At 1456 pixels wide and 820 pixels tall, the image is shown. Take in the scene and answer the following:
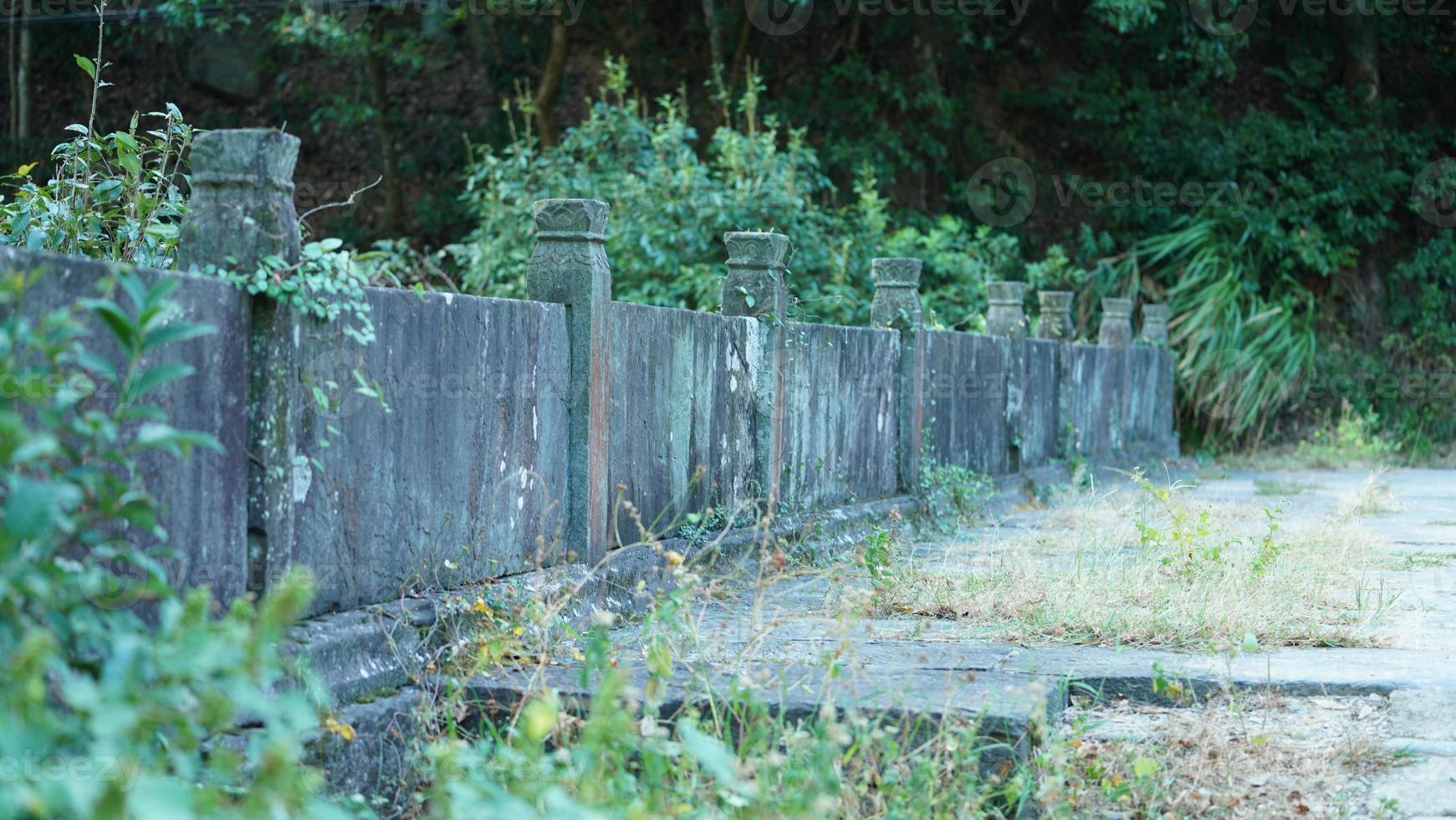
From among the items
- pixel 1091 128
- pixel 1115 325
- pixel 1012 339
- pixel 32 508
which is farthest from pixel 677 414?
pixel 1091 128

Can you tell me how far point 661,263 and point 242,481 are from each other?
733 centimetres

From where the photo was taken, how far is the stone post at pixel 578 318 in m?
4.94

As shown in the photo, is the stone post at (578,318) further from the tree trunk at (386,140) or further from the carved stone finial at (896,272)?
the tree trunk at (386,140)

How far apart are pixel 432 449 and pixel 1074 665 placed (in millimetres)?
2043

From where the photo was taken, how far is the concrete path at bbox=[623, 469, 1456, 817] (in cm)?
361

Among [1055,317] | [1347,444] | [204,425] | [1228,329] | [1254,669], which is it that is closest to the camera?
[204,425]

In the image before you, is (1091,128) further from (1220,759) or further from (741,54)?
(1220,759)

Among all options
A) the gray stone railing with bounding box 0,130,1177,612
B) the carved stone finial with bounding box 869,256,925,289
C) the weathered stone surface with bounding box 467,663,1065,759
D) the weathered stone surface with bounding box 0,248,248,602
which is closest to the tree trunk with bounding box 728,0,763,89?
the gray stone railing with bounding box 0,130,1177,612

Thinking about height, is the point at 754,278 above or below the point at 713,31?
below

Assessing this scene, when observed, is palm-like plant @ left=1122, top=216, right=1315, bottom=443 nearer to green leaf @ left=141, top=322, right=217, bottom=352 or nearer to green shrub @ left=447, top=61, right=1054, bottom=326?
green shrub @ left=447, top=61, right=1054, bottom=326

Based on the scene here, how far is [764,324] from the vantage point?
6488 mm

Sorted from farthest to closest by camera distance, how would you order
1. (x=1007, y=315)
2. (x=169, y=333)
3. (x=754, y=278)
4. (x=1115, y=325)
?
(x=1115, y=325) → (x=1007, y=315) → (x=754, y=278) → (x=169, y=333)

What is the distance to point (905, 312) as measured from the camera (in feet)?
26.7

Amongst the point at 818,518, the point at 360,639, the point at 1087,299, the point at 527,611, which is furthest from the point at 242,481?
the point at 1087,299
